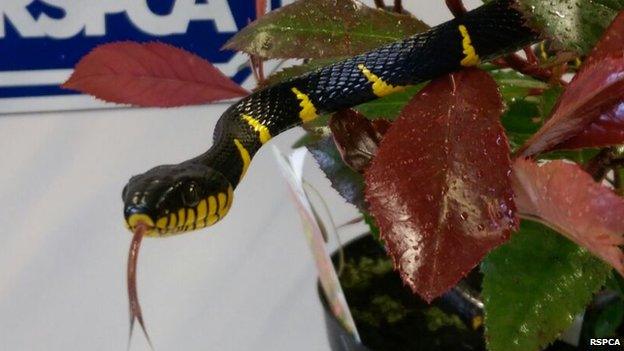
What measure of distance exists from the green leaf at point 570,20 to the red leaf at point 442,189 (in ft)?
0.12

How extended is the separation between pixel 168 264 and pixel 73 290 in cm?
15

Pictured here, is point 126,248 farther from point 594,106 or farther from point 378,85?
point 594,106

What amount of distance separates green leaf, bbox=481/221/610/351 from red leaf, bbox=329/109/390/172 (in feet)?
0.26

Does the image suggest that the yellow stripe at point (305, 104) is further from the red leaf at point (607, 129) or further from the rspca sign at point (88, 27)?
the rspca sign at point (88, 27)

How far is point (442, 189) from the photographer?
0.25m

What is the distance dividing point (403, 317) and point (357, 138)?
35 centimetres

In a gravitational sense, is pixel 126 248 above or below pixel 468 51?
below

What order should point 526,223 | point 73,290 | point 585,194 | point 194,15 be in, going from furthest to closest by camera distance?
point 73,290 < point 194,15 < point 526,223 < point 585,194

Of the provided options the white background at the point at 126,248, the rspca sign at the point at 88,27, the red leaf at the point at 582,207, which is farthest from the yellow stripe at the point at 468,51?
the white background at the point at 126,248

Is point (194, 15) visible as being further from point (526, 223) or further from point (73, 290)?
point (526, 223)

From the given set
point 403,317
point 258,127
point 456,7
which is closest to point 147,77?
point 258,127

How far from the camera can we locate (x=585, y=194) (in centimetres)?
22

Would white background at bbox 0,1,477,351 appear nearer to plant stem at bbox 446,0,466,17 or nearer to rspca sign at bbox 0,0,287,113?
rspca sign at bbox 0,0,287,113

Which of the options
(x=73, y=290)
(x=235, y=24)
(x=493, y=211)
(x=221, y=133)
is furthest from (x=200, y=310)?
(x=493, y=211)
